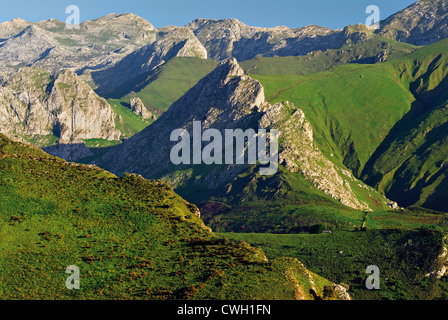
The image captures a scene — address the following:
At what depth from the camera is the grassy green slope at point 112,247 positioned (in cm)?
8450

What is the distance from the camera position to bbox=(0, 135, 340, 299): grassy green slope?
277 feet

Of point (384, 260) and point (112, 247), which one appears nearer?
point (112, 247)

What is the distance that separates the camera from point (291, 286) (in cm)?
8562

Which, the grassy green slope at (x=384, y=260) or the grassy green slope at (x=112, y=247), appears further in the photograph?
the grassy green slope at (x=384, y=260)

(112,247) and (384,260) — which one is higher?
(384,260)

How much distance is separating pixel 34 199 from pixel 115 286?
4529 cm

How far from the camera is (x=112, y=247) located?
103 meters

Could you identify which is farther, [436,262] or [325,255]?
[325,255]

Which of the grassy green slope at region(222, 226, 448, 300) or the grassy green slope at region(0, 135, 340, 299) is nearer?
the grassy green slope at region(0, 135, 340, 299)
